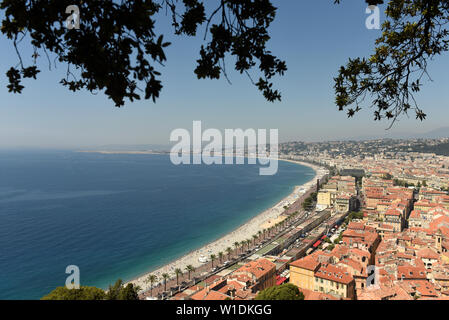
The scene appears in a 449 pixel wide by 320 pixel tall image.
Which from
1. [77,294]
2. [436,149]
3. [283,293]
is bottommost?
[283,293]

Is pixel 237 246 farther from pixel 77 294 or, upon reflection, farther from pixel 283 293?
pixel 77 294

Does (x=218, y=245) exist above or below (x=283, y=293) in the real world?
below

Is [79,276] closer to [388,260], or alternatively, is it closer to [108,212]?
[108,212]

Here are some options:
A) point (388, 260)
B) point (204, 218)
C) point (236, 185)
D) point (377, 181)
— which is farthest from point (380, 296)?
point (236, 185)

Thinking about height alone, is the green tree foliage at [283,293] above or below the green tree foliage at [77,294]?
below

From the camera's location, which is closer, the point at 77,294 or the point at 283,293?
the point at 77,294
